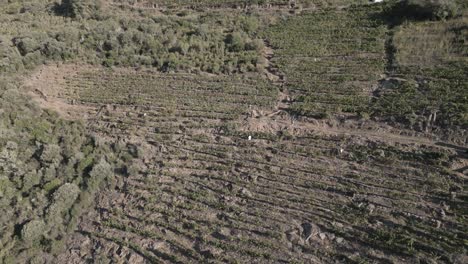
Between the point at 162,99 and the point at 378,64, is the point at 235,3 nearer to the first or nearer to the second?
the point at 162,99

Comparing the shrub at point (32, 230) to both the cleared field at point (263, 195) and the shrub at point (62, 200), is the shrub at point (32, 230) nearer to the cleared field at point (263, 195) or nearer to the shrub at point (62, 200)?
the shrub at point (62, 200)

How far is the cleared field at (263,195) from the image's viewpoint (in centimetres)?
1449

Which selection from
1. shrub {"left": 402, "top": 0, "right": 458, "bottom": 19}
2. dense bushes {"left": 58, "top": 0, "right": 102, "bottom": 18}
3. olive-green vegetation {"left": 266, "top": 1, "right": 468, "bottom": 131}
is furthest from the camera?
dense bushes {"left": 58, "top": 0, "right": 102, "bottom": 18}

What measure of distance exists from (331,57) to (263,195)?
430 inches

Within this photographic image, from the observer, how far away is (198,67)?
80.7ft

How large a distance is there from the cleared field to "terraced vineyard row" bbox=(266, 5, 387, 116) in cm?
203

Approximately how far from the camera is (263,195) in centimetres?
1669

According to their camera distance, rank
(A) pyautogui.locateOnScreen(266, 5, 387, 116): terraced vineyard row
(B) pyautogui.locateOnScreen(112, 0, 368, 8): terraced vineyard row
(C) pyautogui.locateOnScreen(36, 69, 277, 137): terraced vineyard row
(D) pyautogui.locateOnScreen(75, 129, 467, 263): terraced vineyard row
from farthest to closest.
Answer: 1. (B) pyautogui.locateOnScreen(112, 0, 368, 8): terraced vineyard row
2. (C) pyautogui.locateOnScreen(36, 69, 277, 137): terraced vineyard row
3. (A) pyautogui.locateOnScreen(266, 5, 387, 116): terraced vineyard row
4. (D) pyautogui.locateOnScreen(75, 129, 467, 263): terraced vineyard row

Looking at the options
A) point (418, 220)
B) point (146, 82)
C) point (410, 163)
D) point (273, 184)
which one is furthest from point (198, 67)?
point (418, 220)

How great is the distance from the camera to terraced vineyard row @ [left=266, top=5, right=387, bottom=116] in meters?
20.1

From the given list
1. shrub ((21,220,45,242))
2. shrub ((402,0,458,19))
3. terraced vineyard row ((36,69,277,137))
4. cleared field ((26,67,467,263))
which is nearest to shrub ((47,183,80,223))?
shrub ((21,220,45,242))

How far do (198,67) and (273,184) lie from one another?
11.0m

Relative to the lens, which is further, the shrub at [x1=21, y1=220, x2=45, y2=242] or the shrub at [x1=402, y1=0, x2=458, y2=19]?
the shrub at [x1=402, y1=0, x2=458, y2=19]

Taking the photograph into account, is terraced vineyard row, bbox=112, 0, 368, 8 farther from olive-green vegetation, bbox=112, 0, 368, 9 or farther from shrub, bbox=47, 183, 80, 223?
shrub, bbox=47, 183, 80, 223
